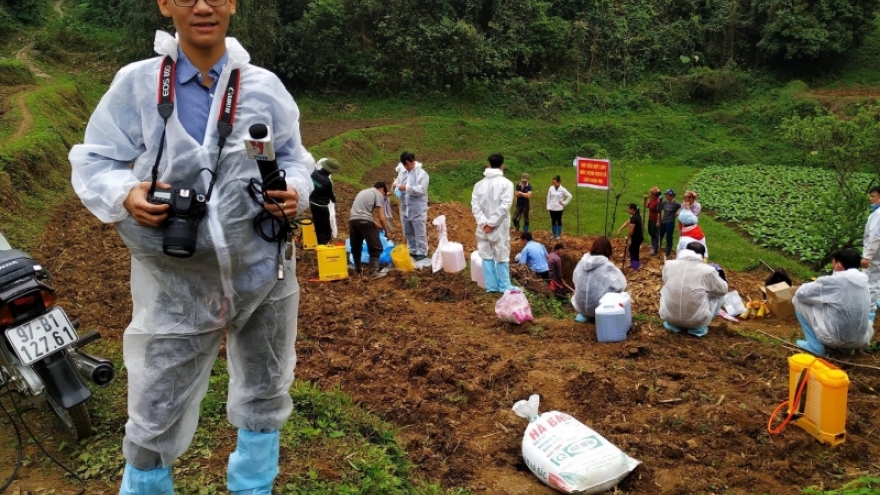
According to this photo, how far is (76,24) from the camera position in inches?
1083

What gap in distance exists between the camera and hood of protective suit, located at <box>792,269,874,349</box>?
6570 mm

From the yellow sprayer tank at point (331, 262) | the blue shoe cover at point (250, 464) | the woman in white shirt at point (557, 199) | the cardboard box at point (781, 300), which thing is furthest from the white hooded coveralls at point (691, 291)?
the woman in white shirt at point (557, 199)

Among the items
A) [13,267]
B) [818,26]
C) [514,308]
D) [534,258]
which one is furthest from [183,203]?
[818,26]

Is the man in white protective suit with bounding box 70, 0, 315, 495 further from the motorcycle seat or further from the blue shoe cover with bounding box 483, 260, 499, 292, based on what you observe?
the blue shoe cover with bounding box 483, 260, 499, 292

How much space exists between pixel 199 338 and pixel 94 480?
1.52 meters

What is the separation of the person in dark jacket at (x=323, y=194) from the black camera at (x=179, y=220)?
7610 millimetres

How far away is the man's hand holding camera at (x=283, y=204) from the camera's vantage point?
2.43 metres

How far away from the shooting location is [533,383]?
18.5 feet

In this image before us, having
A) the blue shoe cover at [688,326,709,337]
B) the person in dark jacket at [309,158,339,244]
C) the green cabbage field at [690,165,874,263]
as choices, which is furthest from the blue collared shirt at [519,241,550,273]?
the green cabbage field at [690,165,874,263]

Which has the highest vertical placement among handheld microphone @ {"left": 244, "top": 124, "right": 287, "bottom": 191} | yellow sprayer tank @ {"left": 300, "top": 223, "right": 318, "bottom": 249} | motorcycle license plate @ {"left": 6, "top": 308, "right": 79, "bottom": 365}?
handheld microphone @ {"left": 244, "top": 124, "right": 287, "bottom": 191}

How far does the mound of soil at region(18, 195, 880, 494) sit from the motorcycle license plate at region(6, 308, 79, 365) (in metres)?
2.25

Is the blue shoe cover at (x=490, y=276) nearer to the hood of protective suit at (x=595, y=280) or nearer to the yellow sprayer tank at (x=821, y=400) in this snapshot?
the hood of protective suit at (x=595, y=280)

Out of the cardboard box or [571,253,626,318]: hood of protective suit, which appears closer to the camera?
[571,253,626,318]: hood of protective suit

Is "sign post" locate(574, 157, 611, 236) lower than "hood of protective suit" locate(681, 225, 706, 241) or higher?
higher
